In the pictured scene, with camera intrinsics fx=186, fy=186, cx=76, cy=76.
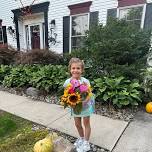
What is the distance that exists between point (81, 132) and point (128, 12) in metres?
5.61

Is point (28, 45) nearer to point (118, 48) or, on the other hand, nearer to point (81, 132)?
point (118, 48)

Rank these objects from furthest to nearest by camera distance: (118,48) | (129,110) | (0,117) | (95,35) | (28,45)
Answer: (28,45) → (95,35) → (118,48) → (129,110) → (0,117)

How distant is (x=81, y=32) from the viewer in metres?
8.41

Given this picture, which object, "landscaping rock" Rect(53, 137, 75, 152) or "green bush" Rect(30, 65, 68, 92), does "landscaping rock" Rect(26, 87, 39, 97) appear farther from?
"landscaping rock" Rect(53, 137, 75, 152)

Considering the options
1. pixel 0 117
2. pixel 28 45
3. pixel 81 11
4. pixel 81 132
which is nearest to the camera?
pixel 81 132

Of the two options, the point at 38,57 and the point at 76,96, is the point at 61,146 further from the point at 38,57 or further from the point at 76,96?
the point at 38,57

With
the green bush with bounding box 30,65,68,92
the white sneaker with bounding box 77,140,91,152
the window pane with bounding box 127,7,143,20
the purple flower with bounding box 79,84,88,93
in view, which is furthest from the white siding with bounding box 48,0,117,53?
the white sneaker with bounding box 77,140,91,152

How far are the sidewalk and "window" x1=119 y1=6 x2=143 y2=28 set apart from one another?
4.24 meters

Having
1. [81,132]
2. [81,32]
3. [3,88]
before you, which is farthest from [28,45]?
[81,132]

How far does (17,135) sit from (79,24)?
6425 millimetres

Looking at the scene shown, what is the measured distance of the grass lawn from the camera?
2.61 m

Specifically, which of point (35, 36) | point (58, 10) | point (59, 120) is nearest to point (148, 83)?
point (59, 120)

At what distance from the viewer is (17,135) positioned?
294cm

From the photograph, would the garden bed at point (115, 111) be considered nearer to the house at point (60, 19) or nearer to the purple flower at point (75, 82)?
the purple flower at point (75, 82)
